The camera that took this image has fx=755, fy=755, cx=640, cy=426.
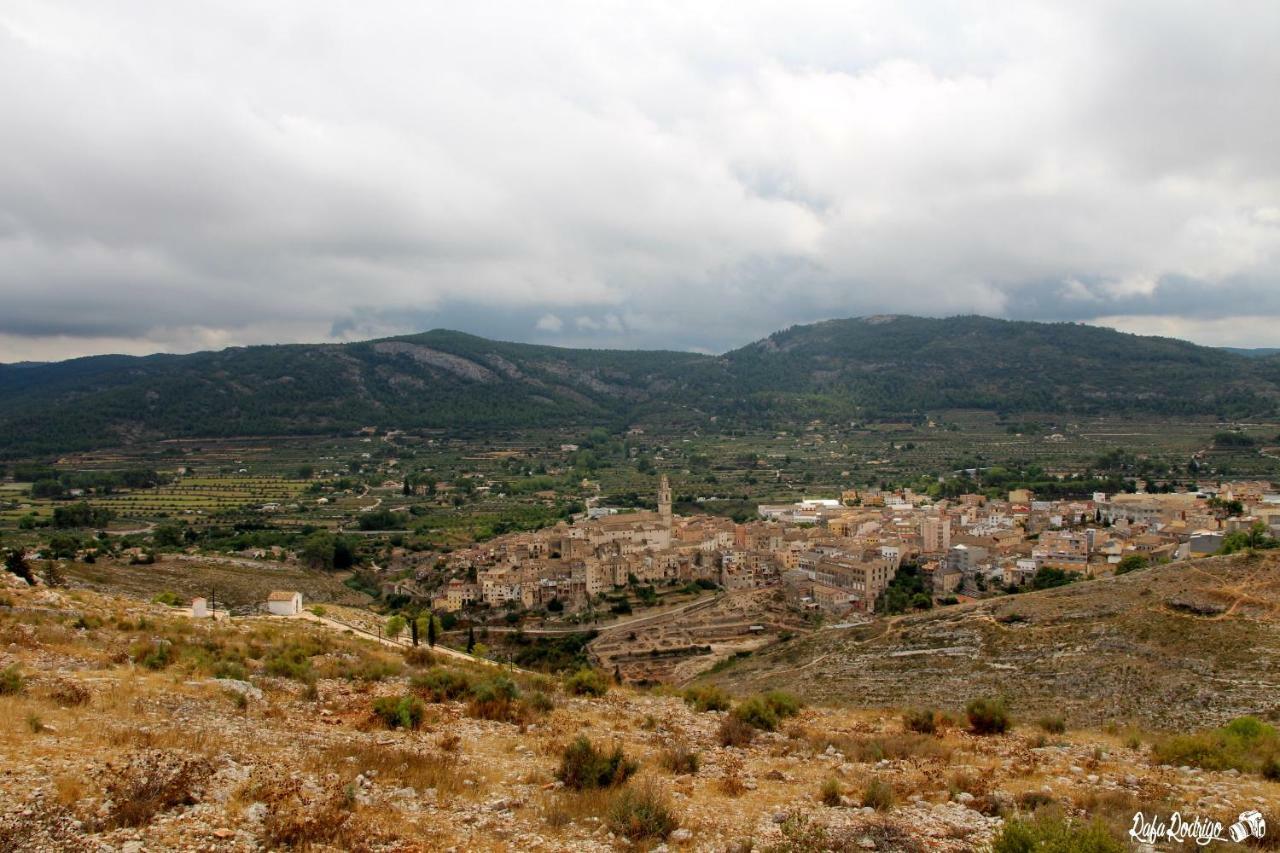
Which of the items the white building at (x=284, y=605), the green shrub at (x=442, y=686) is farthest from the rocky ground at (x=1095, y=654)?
the white building at (x=284, y=605)

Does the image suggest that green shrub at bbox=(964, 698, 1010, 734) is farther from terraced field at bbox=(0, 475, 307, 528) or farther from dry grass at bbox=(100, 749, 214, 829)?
terraced field at bbox=(0, 475, 307, 528)

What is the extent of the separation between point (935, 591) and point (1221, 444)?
74278mm

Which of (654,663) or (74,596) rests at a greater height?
(74,596)

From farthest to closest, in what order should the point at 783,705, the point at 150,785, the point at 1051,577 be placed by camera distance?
the point at 1051,577 < the point at 783,705 < the point at 150,785

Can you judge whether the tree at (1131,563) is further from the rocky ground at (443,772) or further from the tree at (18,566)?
the tree at (18,566)

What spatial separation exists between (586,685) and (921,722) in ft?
20.0

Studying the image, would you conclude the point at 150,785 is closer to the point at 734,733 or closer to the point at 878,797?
the point at 878,797

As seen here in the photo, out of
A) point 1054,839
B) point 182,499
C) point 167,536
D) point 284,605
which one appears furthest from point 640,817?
point 182,499

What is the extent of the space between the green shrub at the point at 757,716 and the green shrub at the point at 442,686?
4.66m

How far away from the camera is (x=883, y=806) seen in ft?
27.2

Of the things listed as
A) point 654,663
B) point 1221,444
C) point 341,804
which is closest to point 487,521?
point 654,663

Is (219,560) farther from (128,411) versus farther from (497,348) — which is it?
(497,348)

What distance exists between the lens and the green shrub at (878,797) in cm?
831

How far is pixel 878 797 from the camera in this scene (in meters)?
8.40
